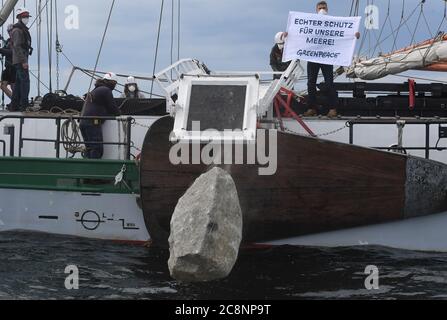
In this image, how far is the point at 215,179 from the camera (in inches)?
328

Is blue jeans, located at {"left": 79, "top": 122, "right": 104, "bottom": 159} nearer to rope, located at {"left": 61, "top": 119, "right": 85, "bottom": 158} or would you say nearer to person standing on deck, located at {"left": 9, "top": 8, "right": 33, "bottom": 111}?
rope, located at {"left": 61, "top": 119, "right": 85, "bottom": 158}

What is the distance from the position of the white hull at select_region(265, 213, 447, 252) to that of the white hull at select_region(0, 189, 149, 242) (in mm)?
2052

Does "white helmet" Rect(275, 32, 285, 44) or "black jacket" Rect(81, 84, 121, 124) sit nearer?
"black jacket" Rect(81, 84, 121, 124)

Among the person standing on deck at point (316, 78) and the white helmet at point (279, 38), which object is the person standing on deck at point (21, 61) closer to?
the white helmet at point (279, 38)

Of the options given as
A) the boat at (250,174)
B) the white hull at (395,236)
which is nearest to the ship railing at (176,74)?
the boat at (250,174)

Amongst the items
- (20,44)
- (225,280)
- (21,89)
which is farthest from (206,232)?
(20,44)

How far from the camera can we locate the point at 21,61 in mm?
12734

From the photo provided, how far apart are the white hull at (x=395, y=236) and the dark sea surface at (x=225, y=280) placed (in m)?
0.10

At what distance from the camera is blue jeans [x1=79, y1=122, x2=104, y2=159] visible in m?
11.2

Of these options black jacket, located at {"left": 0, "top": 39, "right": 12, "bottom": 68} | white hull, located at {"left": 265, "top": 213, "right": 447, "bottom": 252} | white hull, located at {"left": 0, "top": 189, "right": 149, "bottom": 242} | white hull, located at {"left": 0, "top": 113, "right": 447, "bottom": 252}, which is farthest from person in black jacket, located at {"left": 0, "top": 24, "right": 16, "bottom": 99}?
white hull, located at {"left": 265, "top": 213, "right": 447, "bottom": 252}

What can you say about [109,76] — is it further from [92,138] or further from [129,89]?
[129,89]

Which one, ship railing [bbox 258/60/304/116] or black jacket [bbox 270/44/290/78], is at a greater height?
black jacket [bbox 270/44/290/78]

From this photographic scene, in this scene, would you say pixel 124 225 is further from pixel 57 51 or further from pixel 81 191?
pixel 57 51
